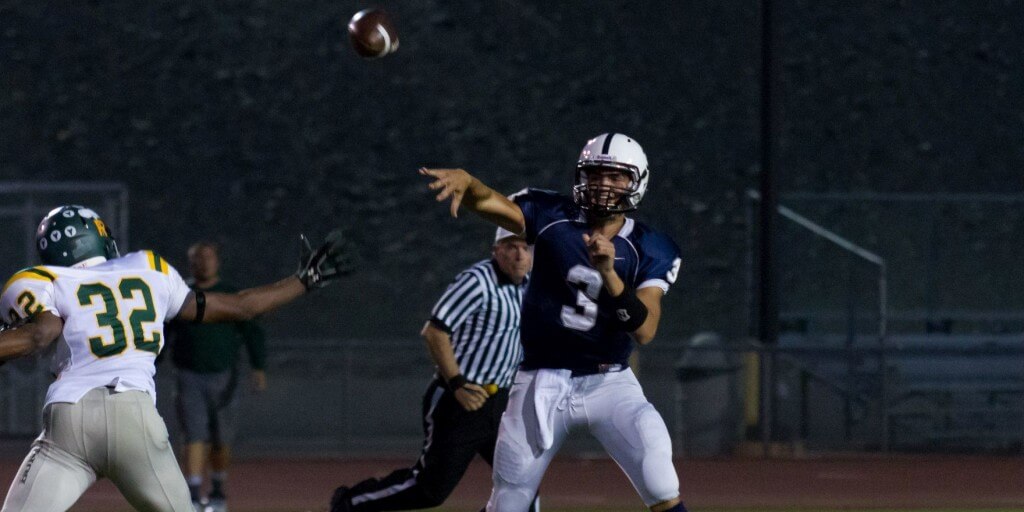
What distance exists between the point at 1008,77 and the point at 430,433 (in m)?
15.7

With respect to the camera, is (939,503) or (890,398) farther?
(890,398)

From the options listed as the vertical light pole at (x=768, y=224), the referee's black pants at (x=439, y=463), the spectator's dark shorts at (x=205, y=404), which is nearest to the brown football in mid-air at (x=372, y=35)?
the referee's black pants at (x=439, y=463)

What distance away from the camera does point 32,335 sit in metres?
5.50

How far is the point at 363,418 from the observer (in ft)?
48.3

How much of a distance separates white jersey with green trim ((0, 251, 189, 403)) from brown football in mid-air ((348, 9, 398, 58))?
2.20 m

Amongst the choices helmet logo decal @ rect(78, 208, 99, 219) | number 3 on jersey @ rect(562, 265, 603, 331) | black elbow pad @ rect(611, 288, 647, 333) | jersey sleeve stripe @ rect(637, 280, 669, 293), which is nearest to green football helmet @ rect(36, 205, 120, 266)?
helmet logo decal @ rect(78, 208, 99, 219)

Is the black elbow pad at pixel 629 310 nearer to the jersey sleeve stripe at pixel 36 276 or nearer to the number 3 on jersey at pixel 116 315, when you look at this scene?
the number 3 on jersey at pixel 116 315

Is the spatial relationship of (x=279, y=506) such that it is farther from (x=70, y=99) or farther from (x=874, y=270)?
(x=70, y=99)

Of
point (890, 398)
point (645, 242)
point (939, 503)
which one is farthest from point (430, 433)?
point (890, 398)

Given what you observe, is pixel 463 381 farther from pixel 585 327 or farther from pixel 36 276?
pixel 36 276

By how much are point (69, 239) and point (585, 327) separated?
6.12ft

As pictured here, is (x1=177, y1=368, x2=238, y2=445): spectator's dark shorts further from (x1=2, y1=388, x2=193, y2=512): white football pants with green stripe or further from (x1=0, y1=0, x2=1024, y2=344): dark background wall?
(x1=0, y1=0, x2=1024, y2=344): dark background wall

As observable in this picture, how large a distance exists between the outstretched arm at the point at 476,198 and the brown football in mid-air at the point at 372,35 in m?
1.77

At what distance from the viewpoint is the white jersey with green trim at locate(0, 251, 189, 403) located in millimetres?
5578
